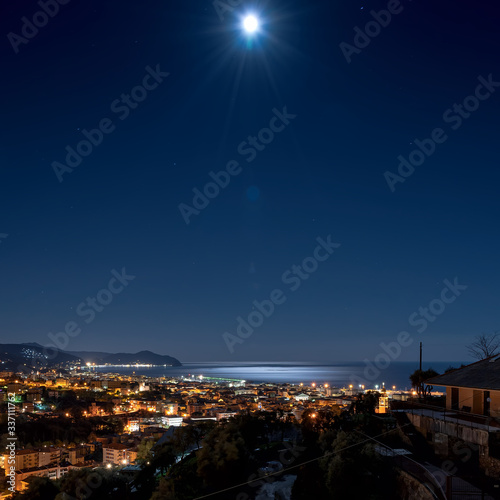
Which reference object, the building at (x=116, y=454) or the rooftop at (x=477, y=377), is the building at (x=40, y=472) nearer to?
the building at (x=116, y=454)

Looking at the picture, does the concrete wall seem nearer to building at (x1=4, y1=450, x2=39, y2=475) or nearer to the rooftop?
the rooftop

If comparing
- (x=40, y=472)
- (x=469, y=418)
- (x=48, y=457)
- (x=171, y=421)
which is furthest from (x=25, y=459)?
(x=469, y=418)

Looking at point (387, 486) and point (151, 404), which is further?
point (151, 404)

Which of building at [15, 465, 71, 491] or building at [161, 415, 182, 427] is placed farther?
building at [161, 415, 182, 427]

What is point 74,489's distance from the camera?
12766 mm

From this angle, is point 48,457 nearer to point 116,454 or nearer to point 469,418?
point 116,454

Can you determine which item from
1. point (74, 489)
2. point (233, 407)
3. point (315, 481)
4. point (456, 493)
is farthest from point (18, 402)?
point (456, 493)

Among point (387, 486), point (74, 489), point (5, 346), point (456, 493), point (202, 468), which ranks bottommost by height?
point (5, 346)

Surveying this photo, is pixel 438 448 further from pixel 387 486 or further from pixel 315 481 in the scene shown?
pixel 315 481

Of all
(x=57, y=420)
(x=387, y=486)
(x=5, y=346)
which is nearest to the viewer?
(x=387, y=486)

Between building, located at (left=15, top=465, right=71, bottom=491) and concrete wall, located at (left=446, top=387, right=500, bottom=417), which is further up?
concrete wall, located at (left=446, top=387, right=500, bottom=417)

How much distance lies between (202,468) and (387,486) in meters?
5.36

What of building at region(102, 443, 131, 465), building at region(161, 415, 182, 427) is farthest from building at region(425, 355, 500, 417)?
building at region(161, 415, 182, 427)

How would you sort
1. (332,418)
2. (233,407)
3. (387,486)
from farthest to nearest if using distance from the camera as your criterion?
(233,407) → (332,418) → (387,486)
